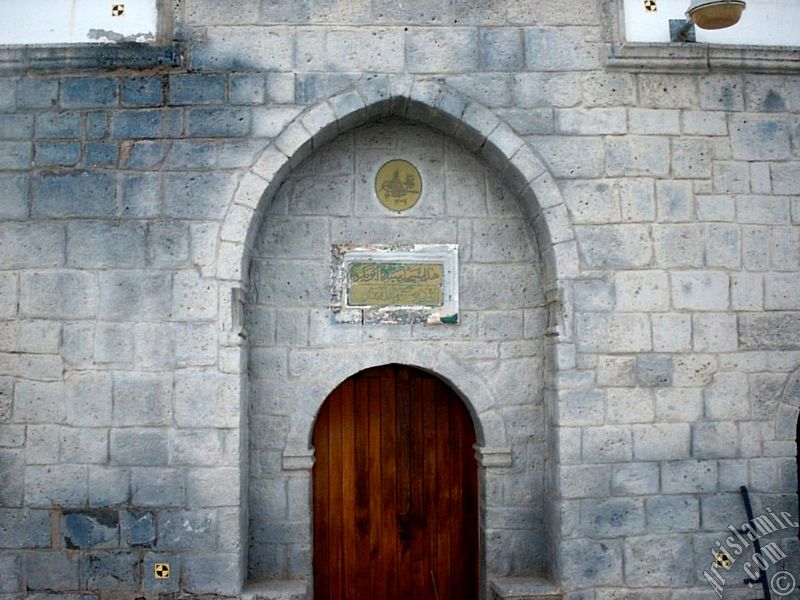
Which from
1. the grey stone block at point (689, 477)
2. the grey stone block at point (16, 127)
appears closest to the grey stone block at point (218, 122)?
the grey stone block at point (16, 127)

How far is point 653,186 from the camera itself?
4277 mm

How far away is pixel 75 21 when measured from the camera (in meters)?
4.25

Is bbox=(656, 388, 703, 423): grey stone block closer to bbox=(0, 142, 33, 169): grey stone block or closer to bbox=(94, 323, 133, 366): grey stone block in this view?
bbox=(94, 323, 133, 366): grey stone block

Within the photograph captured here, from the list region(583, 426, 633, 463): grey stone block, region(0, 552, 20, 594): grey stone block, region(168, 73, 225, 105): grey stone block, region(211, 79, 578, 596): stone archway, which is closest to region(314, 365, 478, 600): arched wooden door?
region(211, 79, 578, 596): stone archway

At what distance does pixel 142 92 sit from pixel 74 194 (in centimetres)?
66

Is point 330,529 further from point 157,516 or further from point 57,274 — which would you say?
point 57,274

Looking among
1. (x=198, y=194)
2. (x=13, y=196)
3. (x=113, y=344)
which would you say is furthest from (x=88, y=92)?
(x=113, y=344)

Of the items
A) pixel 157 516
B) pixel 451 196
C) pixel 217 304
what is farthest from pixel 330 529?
pixel 451 196

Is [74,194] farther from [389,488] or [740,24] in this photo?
[740,24]

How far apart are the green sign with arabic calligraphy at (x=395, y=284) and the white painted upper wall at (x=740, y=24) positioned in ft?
5.73

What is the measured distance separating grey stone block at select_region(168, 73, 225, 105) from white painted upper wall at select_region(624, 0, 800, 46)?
2.30 meters

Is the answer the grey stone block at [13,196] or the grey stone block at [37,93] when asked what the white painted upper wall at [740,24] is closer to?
the grey stone block at [37,93]

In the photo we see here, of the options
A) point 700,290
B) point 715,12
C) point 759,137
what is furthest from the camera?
point 759,137

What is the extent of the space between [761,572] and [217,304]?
127 inches
